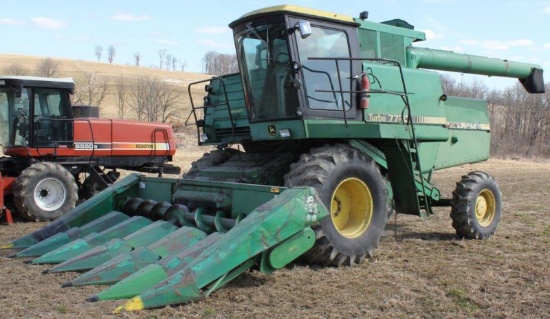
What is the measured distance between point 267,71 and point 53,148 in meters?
5.62

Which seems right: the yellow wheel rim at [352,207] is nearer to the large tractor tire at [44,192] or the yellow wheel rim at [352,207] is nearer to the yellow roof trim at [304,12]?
the yellow roof trim at [304,12]

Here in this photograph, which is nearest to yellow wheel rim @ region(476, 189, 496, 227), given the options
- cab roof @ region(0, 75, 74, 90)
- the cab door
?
the cab door

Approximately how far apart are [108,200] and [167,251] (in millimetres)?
2138

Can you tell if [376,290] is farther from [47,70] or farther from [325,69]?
[47,70]

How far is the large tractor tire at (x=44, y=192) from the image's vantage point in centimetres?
892

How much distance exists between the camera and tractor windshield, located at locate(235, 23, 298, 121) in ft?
19.0

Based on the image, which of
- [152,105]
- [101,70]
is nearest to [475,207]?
[152,105]

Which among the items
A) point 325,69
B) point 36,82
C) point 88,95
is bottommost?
point 325,69

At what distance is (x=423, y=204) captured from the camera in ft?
22.9

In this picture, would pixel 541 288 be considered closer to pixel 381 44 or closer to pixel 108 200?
pixel 381 44

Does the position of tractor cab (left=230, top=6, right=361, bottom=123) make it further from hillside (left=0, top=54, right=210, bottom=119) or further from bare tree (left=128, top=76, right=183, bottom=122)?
hillside (left=0, top=54, right=210, bottom=119)

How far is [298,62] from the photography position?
18.6 ft

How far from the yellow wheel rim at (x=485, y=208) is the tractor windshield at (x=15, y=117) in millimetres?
7552

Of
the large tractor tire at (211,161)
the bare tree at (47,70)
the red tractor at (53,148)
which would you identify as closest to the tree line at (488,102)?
the bare tree at (47,70)
